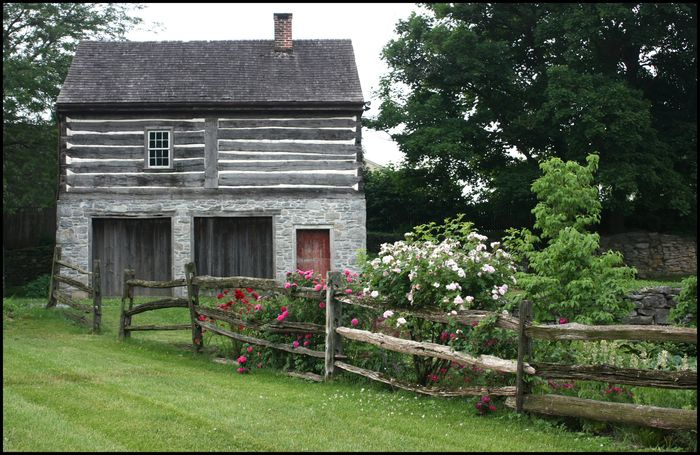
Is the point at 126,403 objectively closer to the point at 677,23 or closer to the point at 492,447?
the point at 492,447

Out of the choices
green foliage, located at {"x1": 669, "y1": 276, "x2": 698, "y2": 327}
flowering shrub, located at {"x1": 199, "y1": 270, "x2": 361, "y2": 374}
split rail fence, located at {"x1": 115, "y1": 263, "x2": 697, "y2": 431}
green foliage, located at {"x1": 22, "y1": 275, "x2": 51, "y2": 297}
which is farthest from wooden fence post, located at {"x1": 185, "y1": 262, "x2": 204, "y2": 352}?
green foliage, located at {"x1": 22, "y1": 275, "x2": 51, "y2": 297}

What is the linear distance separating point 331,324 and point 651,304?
9.83m

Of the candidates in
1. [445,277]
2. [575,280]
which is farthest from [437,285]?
[575,280]

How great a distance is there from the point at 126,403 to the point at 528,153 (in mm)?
23235

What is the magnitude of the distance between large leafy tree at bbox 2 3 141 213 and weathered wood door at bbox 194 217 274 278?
8592 millimetres

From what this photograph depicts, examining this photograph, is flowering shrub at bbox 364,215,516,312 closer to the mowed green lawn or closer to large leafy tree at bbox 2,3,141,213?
the mowed green lawn

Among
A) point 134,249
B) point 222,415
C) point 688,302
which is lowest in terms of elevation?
point 222,415

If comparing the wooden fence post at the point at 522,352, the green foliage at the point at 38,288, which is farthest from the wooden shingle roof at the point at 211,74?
the wooden fence post at the point at 522,352

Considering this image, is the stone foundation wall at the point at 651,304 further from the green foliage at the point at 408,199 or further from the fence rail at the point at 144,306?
the green foliage at the point at 408,199

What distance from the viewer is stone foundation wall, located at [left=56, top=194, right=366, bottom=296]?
2195 centimetres

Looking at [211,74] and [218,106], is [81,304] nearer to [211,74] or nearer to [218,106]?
[218,106]

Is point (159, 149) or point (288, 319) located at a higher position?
point (159, 149)

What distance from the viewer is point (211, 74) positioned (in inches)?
907

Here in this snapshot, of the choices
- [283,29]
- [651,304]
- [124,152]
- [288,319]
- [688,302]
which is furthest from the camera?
[283,29]
